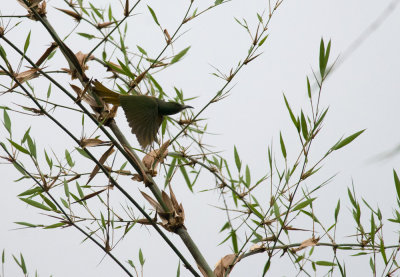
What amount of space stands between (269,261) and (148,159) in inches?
7.7

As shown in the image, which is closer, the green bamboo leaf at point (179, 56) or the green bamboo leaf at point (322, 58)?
the green bamboo leaf at point (322, 58)

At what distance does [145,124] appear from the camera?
1.94ft

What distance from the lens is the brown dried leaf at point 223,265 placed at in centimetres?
61

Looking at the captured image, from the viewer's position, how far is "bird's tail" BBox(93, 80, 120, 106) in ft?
1.90

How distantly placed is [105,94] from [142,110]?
5cm

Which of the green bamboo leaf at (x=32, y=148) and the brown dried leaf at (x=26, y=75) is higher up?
the brown dried leaf at (x=26, y=75)

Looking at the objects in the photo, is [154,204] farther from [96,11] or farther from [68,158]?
[96,11]

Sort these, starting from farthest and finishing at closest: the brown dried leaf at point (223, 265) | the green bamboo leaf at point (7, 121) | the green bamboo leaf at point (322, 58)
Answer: the green bamboo leaf at point (7, 121), the brown dried leaf at point (223, 265), the green bamboo leaf at point (322, 58)

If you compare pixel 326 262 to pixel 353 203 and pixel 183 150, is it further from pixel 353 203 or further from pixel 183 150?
pixel 183 150

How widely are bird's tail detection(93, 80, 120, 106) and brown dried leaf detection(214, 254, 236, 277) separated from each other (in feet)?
0.78

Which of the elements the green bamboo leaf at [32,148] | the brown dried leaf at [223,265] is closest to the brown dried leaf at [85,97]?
the green bamboo leaf at [32,148]

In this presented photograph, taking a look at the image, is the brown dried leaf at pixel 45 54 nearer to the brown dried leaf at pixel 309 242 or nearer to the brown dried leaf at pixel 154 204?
the brown dried leaf at pixel 154 204

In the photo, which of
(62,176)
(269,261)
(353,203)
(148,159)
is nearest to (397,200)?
(353,203)

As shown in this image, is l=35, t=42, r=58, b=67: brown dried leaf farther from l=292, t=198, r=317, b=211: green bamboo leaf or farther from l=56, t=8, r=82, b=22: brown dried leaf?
l=292, t=198, r=317, b=211: green bamboo leaf
